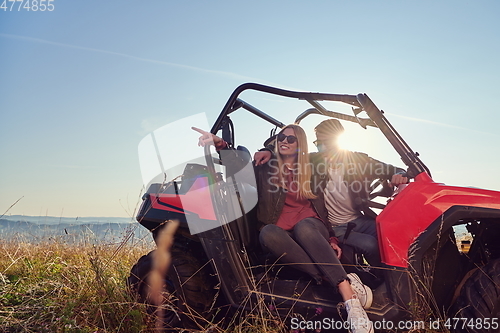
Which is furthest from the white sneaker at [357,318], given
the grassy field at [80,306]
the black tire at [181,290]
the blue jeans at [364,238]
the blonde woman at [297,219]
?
the grassy field at [80,306]

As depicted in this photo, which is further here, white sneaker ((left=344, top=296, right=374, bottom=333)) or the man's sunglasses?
the man's sunglasses

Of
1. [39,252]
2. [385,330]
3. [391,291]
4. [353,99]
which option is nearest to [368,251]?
[391,291]

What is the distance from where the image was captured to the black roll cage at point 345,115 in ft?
8.24

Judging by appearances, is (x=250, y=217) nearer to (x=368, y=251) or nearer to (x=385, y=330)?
(x=368, y=251)

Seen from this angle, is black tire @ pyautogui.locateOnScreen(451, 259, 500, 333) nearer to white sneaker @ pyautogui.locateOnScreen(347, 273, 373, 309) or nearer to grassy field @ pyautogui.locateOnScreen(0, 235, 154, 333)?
white sneaker @ pyautogui.locateOnScreen(347, 273, 373, 309)

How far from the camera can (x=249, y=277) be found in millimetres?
2725

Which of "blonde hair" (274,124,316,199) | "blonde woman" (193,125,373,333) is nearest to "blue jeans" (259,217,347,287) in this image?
"blonde woman" (193,125,373,333)

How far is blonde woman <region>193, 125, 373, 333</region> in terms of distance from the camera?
2.51 m

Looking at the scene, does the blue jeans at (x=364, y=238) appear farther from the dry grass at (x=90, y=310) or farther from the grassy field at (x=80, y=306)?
the grassy field at (x=80, y=306)

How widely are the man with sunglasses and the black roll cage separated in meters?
0.28

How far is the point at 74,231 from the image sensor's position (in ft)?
11.5

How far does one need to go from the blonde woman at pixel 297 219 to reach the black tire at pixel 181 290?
1.85ft

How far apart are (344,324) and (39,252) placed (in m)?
3.99

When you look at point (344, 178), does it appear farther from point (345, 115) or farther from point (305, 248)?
point (305, 248)
